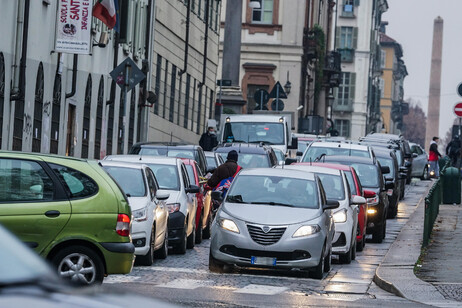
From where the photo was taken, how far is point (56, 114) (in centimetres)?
3378

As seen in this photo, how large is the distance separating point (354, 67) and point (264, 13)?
142ft

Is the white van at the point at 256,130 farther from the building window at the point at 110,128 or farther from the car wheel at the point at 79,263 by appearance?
the car wheel at the point at 79,263

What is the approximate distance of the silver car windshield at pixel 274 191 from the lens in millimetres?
18547

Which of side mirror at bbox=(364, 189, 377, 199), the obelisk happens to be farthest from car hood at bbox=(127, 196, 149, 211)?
the obelisk

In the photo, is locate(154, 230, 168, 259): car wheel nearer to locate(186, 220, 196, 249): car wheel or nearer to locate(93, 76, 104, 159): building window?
locate(186, 220, 196, 249): car wheel

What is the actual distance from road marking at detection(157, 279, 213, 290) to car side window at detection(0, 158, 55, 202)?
2.67 metres

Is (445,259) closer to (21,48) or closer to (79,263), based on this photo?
(79,263)

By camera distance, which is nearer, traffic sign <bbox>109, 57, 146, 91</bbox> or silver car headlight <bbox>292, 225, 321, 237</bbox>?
silver car headlight <bbox>292, 225, 321, 237</bbox>

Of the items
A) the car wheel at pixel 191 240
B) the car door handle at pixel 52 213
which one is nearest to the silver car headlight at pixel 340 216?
the car wheel at pixel 191 240

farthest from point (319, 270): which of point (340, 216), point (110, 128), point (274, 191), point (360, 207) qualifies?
point (110, 128)

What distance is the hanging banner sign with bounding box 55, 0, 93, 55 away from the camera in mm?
30156

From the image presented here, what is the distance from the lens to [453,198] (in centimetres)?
3719

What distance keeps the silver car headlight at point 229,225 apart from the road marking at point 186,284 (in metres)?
1.41

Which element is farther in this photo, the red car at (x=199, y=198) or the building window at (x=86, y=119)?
the building window at (x=86, y=119)
